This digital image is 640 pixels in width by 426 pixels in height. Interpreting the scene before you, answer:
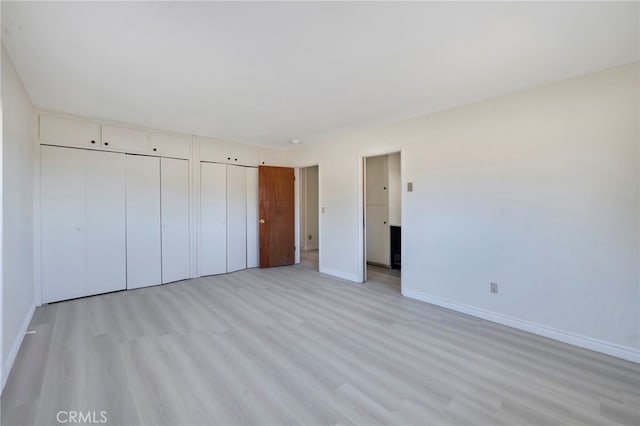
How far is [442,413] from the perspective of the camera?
5.55ft

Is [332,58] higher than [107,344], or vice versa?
[332,58]

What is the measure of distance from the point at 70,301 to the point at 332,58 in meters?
4.34

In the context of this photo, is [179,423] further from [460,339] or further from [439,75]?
[439,75]

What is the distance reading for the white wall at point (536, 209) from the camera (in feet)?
7.59

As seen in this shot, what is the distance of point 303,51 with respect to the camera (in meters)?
2.11

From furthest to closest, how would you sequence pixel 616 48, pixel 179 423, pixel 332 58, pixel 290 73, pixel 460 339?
pixel 460 339, pixel 290 73, pixel 332 58, pixel 616 48, pixel 179 423

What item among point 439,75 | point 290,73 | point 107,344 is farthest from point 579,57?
point 107,344

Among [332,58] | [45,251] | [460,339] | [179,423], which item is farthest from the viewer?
[45,251]

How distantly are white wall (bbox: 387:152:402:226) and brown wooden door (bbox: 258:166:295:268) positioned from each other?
202 centimetres

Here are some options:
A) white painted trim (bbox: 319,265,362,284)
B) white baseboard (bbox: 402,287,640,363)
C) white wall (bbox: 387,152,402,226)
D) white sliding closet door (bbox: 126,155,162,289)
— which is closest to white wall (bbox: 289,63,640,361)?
white baseboard (bbox: 402,287,640,363)

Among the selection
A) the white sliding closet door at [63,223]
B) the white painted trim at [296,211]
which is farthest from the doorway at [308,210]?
the white sliding closet door at [63,223]

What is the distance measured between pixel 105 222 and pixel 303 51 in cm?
365

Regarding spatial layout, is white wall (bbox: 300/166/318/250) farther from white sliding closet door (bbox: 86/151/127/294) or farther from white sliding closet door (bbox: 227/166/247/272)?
white sliding closet door (bbox: 86/151/127/294)

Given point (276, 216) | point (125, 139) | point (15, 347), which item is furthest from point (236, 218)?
point (15, 347)
